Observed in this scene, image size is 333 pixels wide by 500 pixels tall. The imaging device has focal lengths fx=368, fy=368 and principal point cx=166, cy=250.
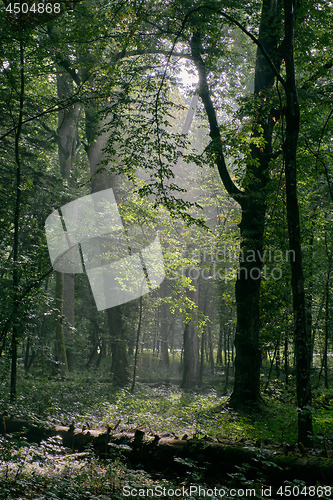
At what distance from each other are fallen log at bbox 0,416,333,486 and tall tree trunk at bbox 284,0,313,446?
76cm

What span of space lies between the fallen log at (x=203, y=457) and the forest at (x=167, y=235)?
21mm

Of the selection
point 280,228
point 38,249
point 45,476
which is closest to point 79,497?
point 45,476

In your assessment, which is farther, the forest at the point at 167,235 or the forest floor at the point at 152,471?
the forest at the point at 167,235

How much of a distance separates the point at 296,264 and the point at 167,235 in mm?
9160

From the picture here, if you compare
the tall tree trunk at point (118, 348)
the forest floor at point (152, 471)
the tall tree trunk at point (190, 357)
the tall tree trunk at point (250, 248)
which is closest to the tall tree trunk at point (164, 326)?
the tall tree trunk at point (190, 357)

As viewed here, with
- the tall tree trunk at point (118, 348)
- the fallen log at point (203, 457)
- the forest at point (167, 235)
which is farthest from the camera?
the tall tree trunk at point (118, 348)

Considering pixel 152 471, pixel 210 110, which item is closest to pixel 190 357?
pixel 210 110

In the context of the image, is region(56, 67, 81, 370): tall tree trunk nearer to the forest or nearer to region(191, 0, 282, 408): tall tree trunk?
the forest

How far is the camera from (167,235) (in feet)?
47.9

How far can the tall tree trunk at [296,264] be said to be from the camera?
5352 millimetres

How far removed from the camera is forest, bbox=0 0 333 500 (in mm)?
4934

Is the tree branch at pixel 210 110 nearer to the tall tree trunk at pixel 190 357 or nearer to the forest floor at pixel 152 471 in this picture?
the forest floor at pixel 152 471

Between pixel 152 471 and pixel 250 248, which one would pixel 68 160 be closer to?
pixel 250 248

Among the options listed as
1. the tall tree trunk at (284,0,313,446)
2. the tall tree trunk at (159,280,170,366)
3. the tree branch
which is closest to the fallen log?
the tall tree trunk at (284,0,313,446)
